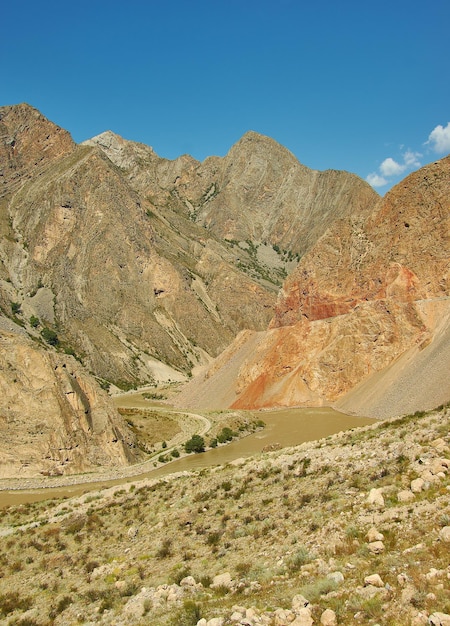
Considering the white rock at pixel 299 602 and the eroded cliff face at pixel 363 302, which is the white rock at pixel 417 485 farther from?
the eroded cliff face at pixel 363 302

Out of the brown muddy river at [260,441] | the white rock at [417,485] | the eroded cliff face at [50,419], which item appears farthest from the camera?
the eroded cliff face at [50,419]

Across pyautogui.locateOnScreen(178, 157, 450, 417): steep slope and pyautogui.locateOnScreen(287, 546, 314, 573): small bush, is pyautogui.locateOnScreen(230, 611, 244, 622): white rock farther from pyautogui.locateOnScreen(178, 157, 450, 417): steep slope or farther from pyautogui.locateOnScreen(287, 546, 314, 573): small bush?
pyautogui.locateOnScreen(178, 157, 450, 417): steep slope

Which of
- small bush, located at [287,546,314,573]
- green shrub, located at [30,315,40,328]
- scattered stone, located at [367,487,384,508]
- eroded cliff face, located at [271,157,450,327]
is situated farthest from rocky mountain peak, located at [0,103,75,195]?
small bush, located at [287,546,314,573]

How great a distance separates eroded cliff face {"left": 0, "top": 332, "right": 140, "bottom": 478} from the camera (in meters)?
34.4

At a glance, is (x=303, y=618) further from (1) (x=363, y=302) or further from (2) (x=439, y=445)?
(1) (x=363, y=302)

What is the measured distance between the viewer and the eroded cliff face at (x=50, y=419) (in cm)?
3444

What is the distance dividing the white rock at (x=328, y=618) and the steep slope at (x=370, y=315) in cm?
3823

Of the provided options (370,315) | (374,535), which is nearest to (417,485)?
(374,535)

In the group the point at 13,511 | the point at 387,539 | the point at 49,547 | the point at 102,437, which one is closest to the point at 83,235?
the point at 102,437

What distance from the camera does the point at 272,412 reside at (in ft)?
187

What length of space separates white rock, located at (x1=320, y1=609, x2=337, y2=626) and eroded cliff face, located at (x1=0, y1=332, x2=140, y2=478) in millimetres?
29836

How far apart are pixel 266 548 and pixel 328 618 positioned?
5.40m

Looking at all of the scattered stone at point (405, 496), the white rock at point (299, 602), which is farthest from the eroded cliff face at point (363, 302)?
the white rock at point (299, 602)

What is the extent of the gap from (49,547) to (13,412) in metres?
19.4
